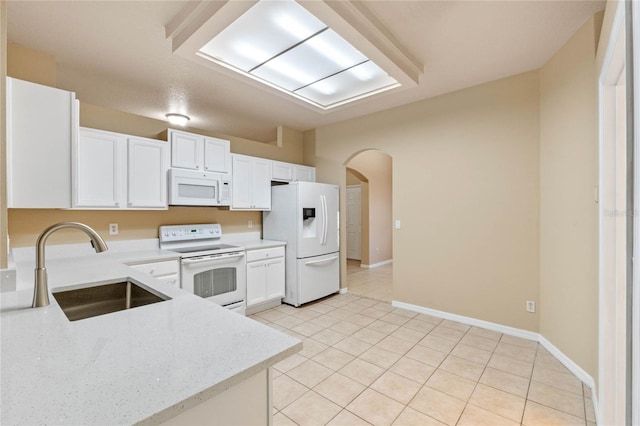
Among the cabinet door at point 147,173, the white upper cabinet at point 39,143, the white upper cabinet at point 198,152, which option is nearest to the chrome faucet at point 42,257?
the white upper cabinet at point 39,143

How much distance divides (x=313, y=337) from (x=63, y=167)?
2.68m

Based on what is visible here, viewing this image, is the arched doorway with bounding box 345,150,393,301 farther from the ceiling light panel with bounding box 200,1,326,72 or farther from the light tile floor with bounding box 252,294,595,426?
the ceiling light panel with bounding box 200,1,326,72

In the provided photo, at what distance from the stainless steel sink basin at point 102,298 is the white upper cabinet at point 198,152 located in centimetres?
182

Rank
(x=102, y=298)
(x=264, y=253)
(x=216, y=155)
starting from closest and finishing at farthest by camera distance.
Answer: (x=102, y=298), (x=216, y=155), (x=264, y=253)

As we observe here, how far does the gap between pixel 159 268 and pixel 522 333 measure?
376cm

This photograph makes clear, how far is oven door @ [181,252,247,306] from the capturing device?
2.99 metres

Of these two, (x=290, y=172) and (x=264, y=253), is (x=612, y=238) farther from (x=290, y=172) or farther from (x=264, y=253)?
(x=290, y=172)

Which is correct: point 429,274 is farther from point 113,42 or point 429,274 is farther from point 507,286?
point 113,42

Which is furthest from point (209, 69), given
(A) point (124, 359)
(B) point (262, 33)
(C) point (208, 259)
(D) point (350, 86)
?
(A) point (124, 359)

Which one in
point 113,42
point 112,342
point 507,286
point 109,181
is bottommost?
point 507,286

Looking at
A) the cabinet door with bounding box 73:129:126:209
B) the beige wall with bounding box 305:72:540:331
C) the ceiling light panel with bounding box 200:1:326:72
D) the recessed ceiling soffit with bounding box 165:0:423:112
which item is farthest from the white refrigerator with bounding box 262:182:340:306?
the cabinet door with bounding box 73:129:126:209

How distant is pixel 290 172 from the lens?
4445mm

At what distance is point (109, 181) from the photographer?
Result: 108 inches

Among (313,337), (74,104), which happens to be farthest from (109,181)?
(313,337)
